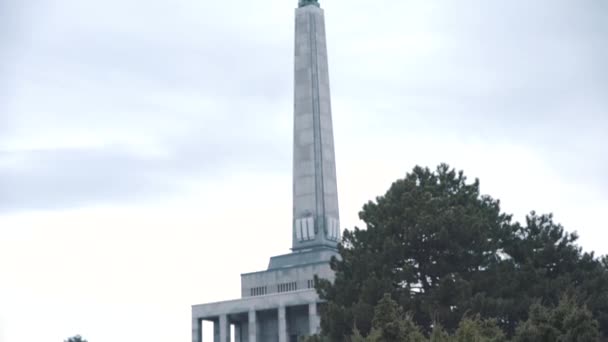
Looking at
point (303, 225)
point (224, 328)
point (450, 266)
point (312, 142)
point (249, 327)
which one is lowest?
point (450, 266)

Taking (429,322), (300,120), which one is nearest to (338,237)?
(300,120)

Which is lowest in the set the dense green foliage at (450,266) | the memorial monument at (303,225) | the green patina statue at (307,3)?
the dense green foliage at (450,266)

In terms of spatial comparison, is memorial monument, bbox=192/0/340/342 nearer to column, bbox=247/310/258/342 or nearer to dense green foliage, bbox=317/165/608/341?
column, bbox=247/310/258/342

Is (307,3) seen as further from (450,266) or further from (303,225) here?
(450,266)

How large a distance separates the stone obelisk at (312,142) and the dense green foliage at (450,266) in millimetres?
26014

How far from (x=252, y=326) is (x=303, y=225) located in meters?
8.21

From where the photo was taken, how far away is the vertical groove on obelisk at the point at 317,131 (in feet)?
256

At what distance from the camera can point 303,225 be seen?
257 ft

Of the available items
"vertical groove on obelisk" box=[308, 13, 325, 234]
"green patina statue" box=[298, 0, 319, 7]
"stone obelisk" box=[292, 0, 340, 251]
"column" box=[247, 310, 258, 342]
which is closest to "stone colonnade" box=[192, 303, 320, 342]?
"column" box=[247, 310, 258, 342]

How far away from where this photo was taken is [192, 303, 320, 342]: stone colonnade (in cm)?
7450

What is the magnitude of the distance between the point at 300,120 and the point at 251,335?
16.2 meters

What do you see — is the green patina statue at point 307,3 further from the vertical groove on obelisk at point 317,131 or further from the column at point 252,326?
the column at point 252,326

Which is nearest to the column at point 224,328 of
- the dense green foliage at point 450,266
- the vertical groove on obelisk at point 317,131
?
the vertical groove on obelisk at point 317,131

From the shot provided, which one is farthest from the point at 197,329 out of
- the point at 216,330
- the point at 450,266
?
the point at 450,266
